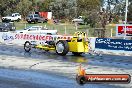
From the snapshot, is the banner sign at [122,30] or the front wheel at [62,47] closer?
the front wheel at [62,47]

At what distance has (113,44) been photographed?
85.1 feet

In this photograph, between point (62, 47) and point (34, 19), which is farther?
point (34, 19)

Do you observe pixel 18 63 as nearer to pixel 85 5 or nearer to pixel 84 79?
pixel 84 79

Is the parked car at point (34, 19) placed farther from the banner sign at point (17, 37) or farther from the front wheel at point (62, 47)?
the front wheel at point (62, 47)

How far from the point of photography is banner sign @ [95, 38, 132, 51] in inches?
996

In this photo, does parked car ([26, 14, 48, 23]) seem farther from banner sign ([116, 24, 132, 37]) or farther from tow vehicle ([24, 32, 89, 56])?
tow vehicle ([24, 32, 89, 56])

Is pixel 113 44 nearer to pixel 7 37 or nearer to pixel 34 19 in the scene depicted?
pixel 7 37

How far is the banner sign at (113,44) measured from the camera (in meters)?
25.3

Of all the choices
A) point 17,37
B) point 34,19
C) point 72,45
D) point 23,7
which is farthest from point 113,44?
point 23,7

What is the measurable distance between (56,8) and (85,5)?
6.44 m

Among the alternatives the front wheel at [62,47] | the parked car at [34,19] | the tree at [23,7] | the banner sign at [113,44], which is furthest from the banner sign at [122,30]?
the tree at [23,7]

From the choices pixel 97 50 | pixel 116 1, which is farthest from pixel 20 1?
pixel 97 50

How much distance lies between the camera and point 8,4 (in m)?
80.1

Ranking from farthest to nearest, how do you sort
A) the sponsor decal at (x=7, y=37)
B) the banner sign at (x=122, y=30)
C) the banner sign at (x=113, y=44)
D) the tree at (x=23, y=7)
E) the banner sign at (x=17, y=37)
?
the tree at (x=23, y=7)
the sponsor decal at (x=7, y=37)
the banner sign at (x=17, y=37)
the banner sign at (x=122, y=30)
the banner sign at (x=113, y=44)
